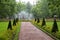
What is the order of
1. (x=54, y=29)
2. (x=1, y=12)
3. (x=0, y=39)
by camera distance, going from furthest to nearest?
(x=1, y=12) < (x=54, y=29) < (x=0, y=39)

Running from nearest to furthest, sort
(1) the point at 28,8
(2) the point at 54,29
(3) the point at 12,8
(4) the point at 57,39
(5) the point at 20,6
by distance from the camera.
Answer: (4) the point at 57,39 < (2) the point at 54,29 < (3) the point at 12,8 < (5) the point at 20,6 < (1) the point at 28,8

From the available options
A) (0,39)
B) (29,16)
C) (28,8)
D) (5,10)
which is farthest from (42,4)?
(0,39)

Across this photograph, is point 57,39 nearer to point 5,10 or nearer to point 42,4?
point 5,10

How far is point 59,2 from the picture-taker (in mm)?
29531

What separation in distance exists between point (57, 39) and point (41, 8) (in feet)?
200

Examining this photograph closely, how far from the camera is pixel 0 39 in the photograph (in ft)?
38.1

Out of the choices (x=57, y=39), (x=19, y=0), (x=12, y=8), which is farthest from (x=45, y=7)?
(x=57, y=39)

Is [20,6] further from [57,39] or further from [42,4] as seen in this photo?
[57,39]

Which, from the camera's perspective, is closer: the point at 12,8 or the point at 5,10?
the point at 5,10

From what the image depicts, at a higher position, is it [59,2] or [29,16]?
[59,2]

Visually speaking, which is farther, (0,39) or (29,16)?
(29,16)

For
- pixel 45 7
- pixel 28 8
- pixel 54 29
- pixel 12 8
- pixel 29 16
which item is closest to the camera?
pixel 54 29

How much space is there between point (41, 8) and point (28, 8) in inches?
1575

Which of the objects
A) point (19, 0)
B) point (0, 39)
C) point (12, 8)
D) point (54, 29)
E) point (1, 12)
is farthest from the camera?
point (19, 0)
